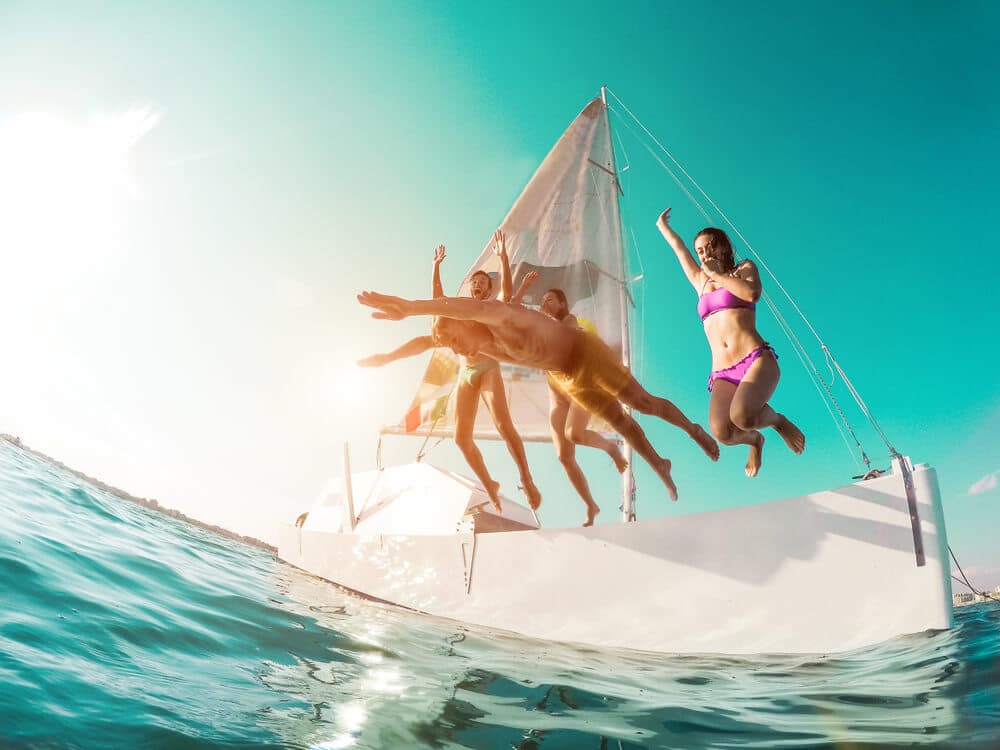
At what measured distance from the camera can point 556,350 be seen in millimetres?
5023

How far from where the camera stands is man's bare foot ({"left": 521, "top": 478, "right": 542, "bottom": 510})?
7996 millimetres

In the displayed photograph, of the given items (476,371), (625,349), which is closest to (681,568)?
(476,371)

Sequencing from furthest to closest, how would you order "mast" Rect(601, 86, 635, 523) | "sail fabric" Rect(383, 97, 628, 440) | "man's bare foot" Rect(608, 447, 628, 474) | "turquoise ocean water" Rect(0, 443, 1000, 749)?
"sail fabric" Rect(383, 97, 628, 440), "mast" Rect(601, 86, 635, 523), "man's bare foot" Rect(608, 447, 628, 474), "turquoise ocean water" Rect(0, 443, 1000, 749)

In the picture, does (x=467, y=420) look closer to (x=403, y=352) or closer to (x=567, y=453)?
(x=567, y=453)

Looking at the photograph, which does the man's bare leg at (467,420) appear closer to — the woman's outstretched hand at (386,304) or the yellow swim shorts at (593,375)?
the yellow swim shorts at (593,375)

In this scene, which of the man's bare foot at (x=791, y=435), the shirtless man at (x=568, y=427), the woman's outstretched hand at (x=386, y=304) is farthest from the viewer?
the shirtless man at (x=568, y=427)

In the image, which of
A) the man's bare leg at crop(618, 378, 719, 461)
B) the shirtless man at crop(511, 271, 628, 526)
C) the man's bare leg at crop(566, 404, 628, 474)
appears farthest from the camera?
the man's bare leg at crop(566, 404, 628, 474)

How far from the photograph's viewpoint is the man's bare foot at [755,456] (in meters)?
5.32

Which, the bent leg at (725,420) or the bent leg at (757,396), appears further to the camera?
the bent leg at (725,420)

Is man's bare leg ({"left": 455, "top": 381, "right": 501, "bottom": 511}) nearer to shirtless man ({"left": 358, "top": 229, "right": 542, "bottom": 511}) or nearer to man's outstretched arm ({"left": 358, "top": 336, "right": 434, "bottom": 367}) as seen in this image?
shirtless man ({"left": 358, "top": 229, "right": 542, "bottom": 511})

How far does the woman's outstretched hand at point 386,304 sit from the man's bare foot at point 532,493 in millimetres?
4301

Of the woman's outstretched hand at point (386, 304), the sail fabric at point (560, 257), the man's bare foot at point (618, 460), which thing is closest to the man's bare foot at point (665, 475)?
the man's bare foot at point (618, 460)

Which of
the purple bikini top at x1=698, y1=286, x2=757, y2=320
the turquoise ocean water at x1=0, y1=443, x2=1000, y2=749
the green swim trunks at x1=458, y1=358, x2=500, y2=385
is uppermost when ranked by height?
the purple bikini top at x1=698, y1=286, x2=757, y2=320

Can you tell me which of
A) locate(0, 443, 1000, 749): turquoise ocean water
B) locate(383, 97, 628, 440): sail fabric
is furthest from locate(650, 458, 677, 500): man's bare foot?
locate(383, 97, 628, 440): sail fabric
